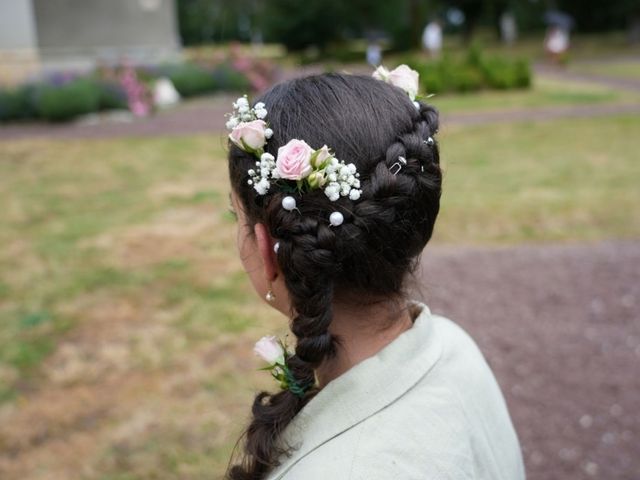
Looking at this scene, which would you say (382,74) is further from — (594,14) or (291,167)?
(594,14)

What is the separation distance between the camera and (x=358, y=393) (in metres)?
1.29

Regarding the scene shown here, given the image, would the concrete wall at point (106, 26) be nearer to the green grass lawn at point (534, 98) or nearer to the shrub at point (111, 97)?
the shrub at point (111, 97)

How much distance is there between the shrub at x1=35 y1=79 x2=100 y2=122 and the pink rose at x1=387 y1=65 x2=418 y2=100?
13649 mm

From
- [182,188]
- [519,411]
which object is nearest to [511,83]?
[182,188]

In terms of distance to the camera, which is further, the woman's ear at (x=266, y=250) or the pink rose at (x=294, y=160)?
the woman's ear at (x=266, y=250)

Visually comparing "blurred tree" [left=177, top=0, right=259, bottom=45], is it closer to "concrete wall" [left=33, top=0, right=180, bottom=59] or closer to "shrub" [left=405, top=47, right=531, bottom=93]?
"concrete wall" [left=33, top=0, right=180, bottom=59]

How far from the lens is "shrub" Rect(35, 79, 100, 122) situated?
46.0 feet

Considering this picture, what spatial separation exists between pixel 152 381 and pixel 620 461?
2438mm

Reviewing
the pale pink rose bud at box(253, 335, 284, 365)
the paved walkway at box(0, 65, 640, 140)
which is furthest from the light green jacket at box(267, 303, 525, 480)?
the paved walkway at box(0, 65, 640, 140)

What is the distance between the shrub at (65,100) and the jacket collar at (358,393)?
548 inches

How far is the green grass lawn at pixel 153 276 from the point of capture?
356 centimetres

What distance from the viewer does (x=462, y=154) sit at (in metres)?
10.5

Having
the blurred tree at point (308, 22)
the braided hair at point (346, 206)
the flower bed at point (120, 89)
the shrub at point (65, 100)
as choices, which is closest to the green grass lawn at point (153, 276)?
the braided hair at point (346, 206)

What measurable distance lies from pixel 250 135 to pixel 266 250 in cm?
21
